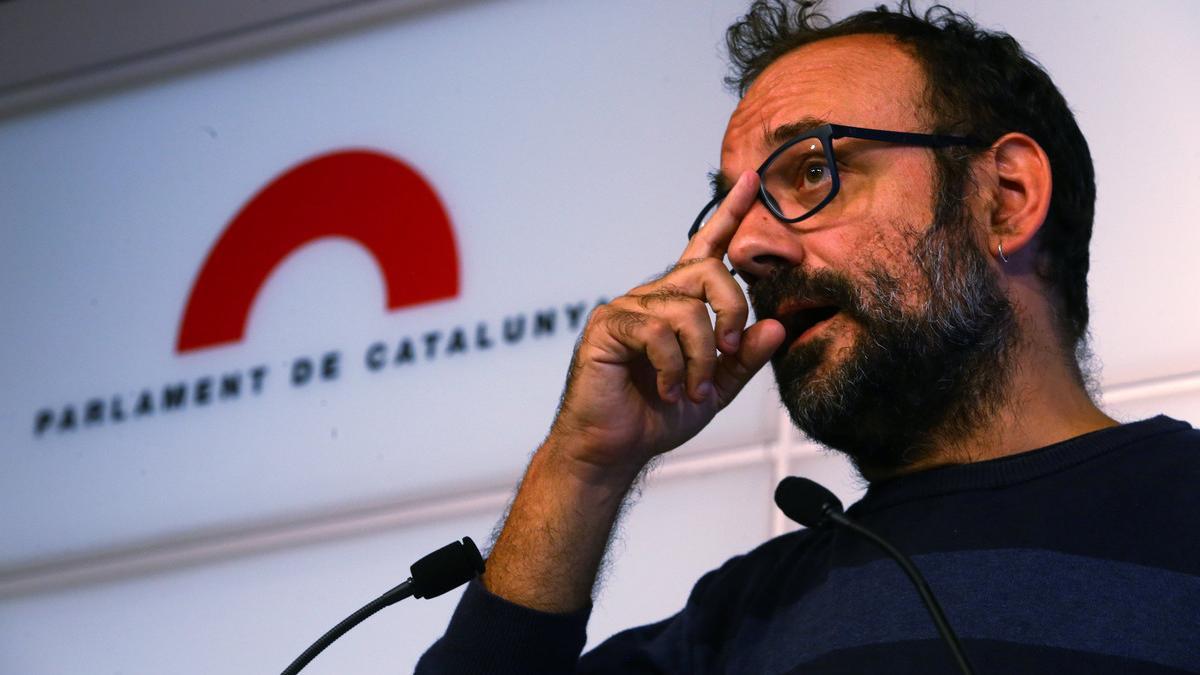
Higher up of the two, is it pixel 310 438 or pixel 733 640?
pixel 310 438

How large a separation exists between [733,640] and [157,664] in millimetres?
926

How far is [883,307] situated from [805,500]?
252 mm

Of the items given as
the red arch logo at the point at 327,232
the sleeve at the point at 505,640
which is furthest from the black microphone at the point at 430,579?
the red arch logo at the point at 327,232

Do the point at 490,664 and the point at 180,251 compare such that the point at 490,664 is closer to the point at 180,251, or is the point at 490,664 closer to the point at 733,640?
the point at 733,640

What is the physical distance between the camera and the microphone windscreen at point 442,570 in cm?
98

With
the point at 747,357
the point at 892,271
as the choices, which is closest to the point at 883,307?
the point at 892,271

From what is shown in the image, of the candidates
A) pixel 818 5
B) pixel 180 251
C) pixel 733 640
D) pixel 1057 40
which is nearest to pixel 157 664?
pixel 180 251

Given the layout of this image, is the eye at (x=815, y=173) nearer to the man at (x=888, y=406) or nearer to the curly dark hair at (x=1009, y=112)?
the man at (x=888, y=406)

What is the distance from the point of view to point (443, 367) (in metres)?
1.84

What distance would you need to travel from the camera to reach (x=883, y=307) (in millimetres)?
1135

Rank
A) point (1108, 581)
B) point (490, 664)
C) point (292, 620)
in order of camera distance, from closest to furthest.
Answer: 1. point (1108, 581)
2. point (490, 664)
3. point (292, 620)

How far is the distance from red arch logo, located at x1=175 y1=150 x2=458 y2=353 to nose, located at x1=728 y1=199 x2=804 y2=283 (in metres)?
0.81

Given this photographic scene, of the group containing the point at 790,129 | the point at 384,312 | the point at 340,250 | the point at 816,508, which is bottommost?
the point at 816,508

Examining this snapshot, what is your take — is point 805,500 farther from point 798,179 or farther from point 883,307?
point 798,179
